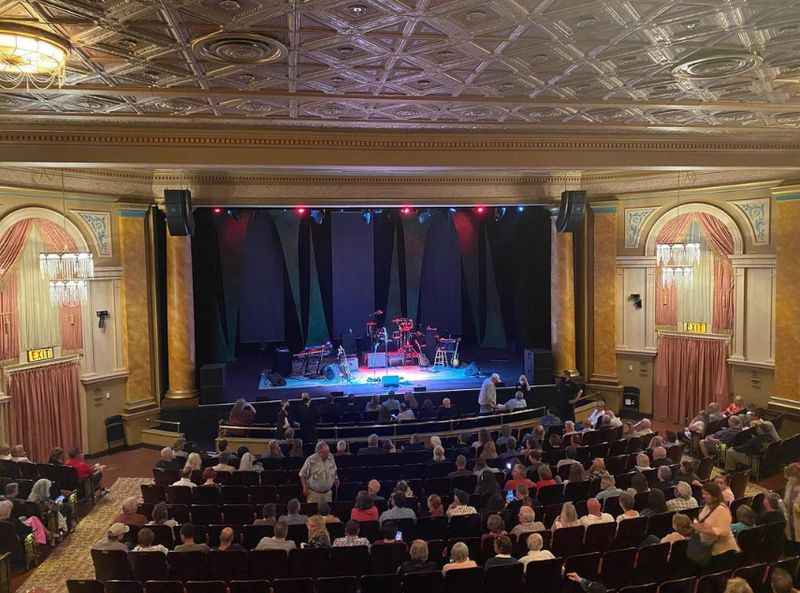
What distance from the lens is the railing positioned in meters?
11.8

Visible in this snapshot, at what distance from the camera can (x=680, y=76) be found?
7363 mm

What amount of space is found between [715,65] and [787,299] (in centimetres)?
770

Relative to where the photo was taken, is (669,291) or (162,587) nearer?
(162,587)

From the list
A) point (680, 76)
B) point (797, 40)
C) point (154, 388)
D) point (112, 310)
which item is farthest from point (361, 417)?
point (797, 40)

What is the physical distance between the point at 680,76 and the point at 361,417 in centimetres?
853

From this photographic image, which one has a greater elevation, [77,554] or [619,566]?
[619,566]

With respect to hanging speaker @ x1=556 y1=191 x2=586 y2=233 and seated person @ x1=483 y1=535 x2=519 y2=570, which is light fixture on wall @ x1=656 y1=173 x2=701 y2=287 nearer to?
hanging speaker @ x1=556 y1=191 x2=586 y2=233

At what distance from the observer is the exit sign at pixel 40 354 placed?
39.4 feet

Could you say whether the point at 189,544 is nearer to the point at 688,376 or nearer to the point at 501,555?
the point at 501,555

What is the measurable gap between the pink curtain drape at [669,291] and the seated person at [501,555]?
1082cm

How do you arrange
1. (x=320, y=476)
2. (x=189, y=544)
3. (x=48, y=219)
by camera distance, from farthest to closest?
(x=48, y=219)
(x=320, y=476)
(x=189, y=544)

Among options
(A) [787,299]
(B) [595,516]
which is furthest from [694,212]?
(B) [595,516]

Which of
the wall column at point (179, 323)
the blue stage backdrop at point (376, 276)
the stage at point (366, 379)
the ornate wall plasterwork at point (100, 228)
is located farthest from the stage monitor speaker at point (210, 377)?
the ornate wall plasterwork at point (100, 228)

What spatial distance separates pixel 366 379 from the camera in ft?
54.0
